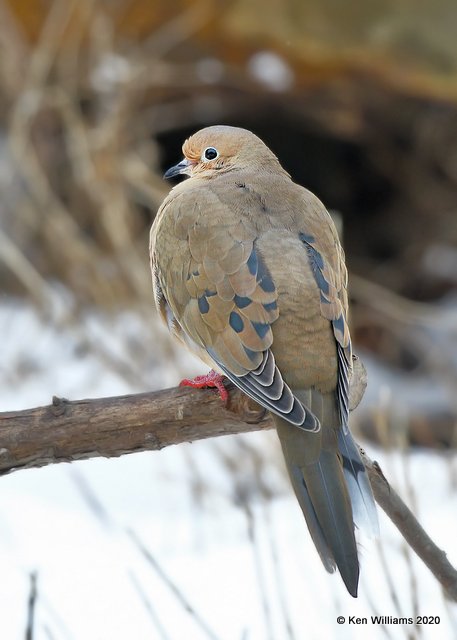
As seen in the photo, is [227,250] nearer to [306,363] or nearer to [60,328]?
[306,363]

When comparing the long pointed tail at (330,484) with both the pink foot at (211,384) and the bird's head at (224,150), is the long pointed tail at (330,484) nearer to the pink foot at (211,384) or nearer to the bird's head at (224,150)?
the pink foot at (211,384)

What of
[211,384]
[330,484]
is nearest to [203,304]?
[211,384]

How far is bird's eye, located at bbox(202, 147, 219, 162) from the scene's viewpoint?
12.4ft

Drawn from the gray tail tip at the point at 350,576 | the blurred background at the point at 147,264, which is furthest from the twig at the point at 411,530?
the blurred background at the point at 147,264

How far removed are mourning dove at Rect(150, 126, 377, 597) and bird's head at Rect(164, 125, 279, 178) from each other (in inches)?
3.4

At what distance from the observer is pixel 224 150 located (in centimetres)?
378

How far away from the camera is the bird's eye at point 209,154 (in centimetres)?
379

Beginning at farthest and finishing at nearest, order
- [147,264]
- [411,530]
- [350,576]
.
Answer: [147,264]
[411,530]
[350,576]

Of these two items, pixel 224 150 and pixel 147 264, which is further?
pixel 147 264

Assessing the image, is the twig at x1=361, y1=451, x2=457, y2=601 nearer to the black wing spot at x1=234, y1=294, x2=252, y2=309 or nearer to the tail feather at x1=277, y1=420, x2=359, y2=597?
the tail feather at x1=277, y1=420, x2=359, y2=597

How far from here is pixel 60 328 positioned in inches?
242

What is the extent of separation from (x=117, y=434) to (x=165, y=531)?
7.48ft

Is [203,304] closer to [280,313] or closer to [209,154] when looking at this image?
[280,313]

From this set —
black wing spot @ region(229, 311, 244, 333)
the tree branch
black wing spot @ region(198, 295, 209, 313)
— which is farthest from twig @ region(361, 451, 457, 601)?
Result: black wing spot @ region(198, 295, 209, 313)
